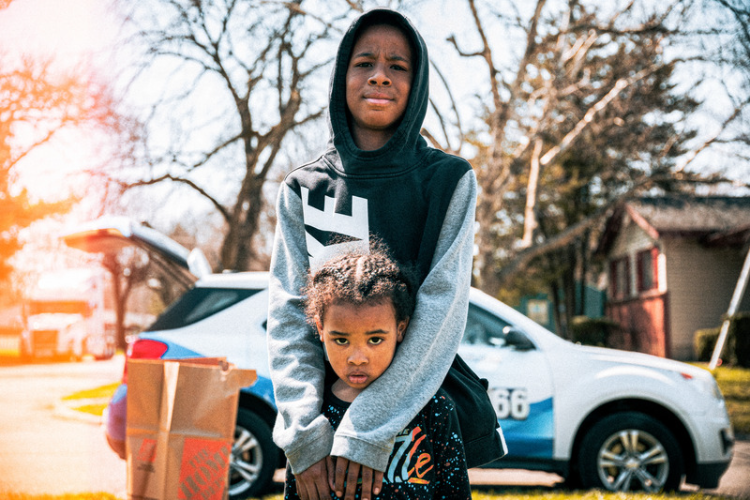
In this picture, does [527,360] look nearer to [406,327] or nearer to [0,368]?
[406,327]

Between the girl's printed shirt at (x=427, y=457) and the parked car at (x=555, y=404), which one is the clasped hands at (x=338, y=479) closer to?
the girl's printed shirt at (x=427, y=457)

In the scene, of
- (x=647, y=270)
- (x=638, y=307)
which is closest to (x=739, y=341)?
(x=638, y=307)

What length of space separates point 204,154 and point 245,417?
7563 millimetres

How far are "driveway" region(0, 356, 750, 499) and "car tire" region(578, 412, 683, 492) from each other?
2.10ft

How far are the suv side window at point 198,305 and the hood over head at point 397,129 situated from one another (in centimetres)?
378

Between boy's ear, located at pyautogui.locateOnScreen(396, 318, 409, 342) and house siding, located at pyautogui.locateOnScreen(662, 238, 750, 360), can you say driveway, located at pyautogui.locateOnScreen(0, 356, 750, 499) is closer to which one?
boy's ear, located at pyautogui.locateOnScreen(396, 318, 409, 342)

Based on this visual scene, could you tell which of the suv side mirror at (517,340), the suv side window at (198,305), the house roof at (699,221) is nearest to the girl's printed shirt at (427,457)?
the suv side mirror at (517,340)

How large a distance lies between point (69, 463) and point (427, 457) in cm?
639

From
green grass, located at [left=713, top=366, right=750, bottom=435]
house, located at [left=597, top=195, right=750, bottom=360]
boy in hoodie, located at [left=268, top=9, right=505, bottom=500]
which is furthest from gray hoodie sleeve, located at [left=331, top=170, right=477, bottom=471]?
house, located at [left=597, top=195, right=750, bottom=360]

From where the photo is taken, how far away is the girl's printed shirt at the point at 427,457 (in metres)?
1.48

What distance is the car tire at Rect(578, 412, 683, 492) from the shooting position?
16.9ft

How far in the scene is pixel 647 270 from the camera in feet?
77.7

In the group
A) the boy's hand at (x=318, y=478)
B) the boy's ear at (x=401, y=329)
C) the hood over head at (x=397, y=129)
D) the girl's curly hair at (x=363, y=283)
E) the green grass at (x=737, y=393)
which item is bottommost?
the green grass at (x=737, y=393)

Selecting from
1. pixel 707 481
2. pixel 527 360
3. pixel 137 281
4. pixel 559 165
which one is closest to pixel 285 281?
pixel 527 360
